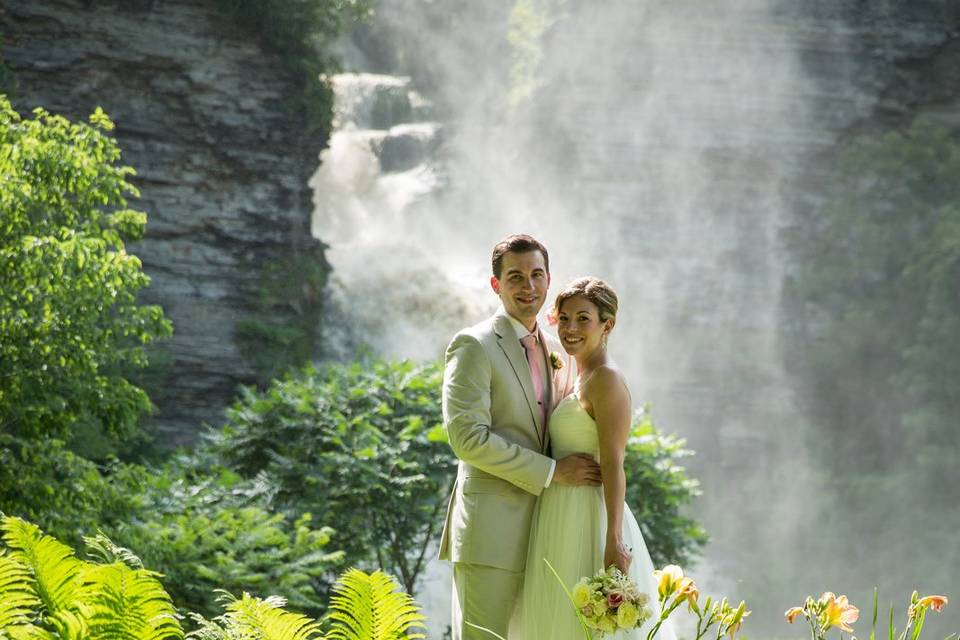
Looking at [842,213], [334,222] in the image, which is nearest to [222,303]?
[334,222]

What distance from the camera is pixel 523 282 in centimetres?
400

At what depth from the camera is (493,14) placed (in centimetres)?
2611

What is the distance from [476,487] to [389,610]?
128 centimetres

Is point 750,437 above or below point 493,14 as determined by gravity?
below

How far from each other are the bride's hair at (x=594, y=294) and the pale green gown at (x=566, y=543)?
1.11ft

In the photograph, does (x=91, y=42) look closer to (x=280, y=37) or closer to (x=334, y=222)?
(x=280, y=37)

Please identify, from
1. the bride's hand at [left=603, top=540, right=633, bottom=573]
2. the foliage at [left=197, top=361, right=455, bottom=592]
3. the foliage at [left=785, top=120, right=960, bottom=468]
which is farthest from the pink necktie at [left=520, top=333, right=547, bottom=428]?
the foliage at [left=785, top=120, right=960, bottom=468]

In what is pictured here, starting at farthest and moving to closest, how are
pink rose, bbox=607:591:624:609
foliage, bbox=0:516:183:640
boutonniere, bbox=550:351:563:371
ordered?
boutonniere, bbox=550:351:563:371, pink rose, bbox=607:591:624:609, foliage, bbox=0:516:183:640

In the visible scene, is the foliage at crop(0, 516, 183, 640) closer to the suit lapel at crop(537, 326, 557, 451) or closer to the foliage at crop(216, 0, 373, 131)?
the suit lapel at crop(537, 326, 557, 451)

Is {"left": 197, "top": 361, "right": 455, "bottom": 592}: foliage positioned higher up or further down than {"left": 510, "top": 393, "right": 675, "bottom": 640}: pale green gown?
higher up

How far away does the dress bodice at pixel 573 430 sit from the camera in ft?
12.8

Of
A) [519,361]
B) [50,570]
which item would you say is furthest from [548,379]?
[50,570]

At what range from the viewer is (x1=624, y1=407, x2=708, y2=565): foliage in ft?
28.6

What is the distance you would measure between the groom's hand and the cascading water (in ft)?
52.9
